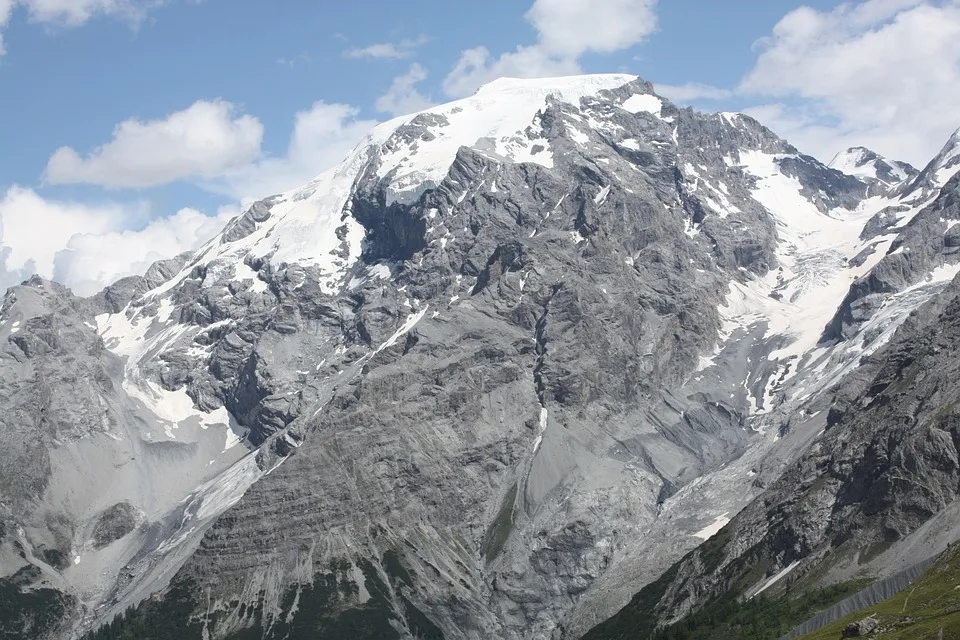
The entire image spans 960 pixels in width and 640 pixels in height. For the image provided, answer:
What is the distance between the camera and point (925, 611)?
128125 millimetres

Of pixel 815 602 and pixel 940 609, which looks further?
pixel 815 602

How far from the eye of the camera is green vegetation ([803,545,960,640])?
11719 centimetres

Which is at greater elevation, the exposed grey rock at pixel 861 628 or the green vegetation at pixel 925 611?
the exposed grey rock at pixel 861 628

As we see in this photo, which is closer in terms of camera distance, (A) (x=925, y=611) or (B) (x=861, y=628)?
(B) (x=861, y=628)

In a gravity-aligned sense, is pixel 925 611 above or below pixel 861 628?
below

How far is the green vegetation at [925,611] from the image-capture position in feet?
384

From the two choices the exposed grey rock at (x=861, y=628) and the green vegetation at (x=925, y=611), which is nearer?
the green vegetation at (x=925, y=611)

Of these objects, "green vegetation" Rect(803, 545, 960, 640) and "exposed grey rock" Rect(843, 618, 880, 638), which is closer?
"green vegetation" Rect(803, 545, 960, 640)

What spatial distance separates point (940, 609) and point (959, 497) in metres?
76.8

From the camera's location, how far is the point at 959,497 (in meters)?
198

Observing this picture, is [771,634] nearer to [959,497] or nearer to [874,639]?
[959,497]

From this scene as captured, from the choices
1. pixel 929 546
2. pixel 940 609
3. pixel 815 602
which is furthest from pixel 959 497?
pixel 940 609

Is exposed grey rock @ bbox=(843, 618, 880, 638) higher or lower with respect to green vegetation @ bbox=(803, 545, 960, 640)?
higher

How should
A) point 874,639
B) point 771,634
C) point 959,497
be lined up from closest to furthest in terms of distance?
1. point 874,639
2. point 771,634
3. point 959,497
